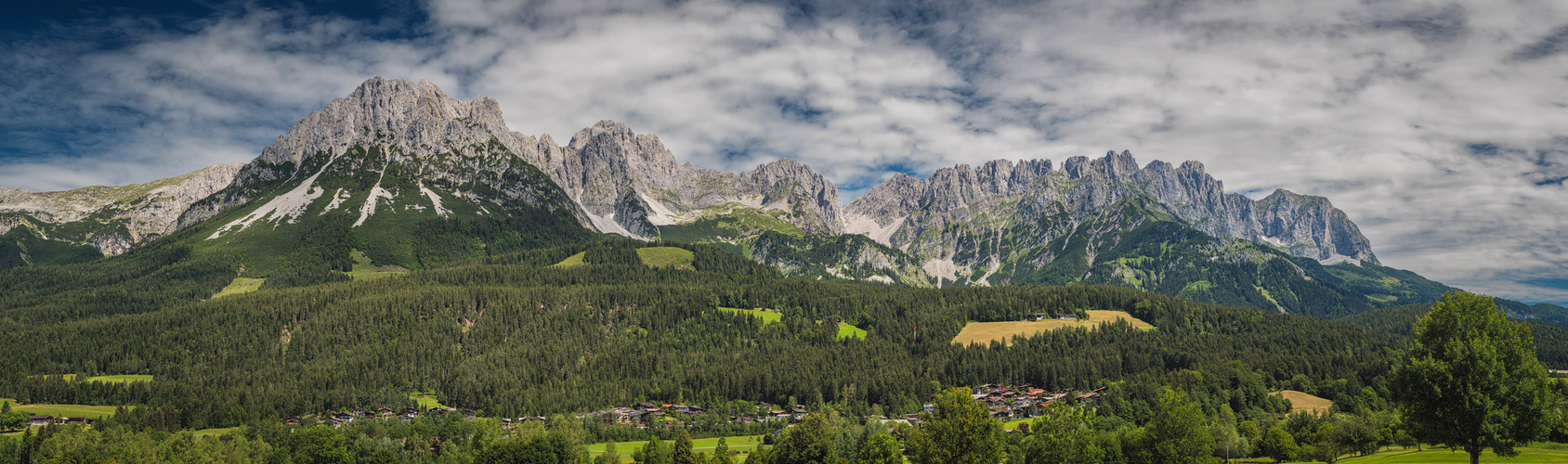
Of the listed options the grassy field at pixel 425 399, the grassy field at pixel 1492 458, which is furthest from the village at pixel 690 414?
the grassy field at pixel 1492 458

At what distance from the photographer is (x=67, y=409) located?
16400 centimetres

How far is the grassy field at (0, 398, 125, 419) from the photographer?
159 meters

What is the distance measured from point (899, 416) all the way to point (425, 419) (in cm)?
9910

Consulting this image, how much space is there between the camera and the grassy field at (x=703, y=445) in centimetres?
13350

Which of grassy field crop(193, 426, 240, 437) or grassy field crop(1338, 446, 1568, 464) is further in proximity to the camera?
grassy field crop(193, 426, 240, 437)

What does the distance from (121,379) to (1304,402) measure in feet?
897

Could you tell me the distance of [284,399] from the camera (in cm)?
17300

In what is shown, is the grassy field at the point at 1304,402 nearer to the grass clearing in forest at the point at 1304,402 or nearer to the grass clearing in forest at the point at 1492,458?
the grass clearing in forest at the point at 1304,402

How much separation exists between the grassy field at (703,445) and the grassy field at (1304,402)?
111m

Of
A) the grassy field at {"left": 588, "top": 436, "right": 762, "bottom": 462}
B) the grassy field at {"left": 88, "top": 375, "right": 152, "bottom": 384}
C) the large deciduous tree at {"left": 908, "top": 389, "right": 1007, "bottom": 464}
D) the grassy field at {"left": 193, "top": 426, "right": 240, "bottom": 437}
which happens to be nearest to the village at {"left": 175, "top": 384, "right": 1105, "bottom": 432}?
the grassy field at {"left": 193, "top": 426, "right": 240, "bottom": 437}

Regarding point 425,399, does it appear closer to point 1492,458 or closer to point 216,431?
point 216,431

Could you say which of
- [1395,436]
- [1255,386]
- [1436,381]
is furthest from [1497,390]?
[1255,386]

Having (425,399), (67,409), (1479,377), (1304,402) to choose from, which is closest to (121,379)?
(67,409)

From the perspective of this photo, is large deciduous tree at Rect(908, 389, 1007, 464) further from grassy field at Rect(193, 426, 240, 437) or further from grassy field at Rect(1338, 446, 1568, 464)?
grassy field at Rect(193, 426, 240, 437)
